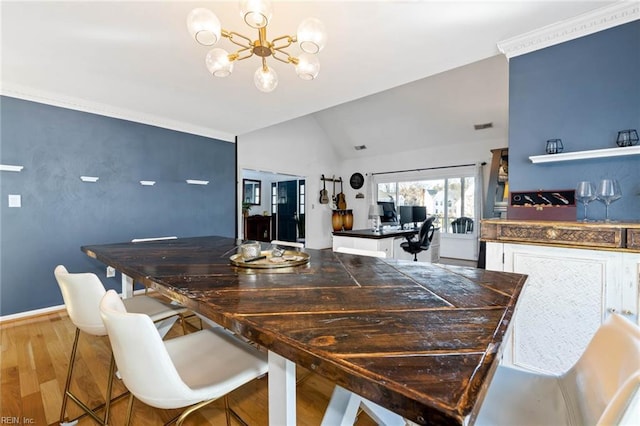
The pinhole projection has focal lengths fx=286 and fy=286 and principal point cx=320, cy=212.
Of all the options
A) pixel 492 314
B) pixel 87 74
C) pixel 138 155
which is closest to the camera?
pixel 492 314

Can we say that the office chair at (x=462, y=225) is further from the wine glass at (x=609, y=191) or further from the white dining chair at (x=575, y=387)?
the white dining chair at (x=575, y=387)

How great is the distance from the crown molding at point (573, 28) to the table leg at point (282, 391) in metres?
2.55

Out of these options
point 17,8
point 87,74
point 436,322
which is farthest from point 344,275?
point 87,74

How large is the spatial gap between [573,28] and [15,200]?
486 centimetres

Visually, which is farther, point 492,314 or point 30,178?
point 30,178

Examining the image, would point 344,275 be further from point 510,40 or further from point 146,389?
point 510,40

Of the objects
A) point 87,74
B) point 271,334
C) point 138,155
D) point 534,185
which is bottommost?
point 271,334

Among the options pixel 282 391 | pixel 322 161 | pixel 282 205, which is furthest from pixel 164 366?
pixel 282 205

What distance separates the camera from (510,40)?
6.77 ft

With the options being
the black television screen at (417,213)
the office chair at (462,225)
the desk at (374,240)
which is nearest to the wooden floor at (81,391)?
the desk at (374,240)

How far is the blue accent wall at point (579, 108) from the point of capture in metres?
1.73

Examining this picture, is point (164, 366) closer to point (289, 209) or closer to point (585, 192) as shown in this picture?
point (585, 192)

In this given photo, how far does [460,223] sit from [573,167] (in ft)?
13.9

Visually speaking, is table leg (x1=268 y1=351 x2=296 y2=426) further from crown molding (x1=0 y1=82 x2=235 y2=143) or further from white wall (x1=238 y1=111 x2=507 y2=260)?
white wall (x1=238 y1=111 x2=507 y2=260)
